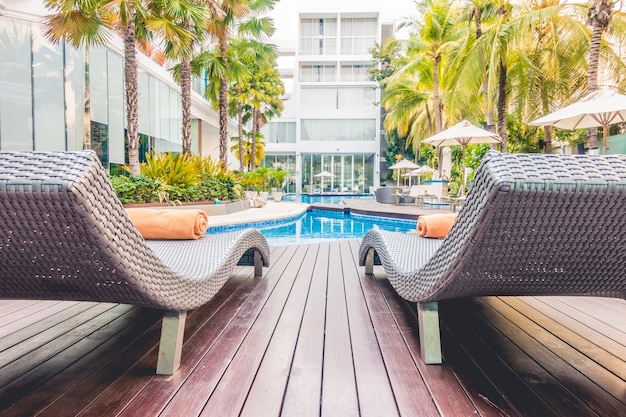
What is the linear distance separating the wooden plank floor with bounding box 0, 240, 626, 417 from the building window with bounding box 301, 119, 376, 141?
2266 cm

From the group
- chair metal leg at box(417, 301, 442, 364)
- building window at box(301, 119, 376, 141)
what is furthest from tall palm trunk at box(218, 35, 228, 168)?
building window at box(301, 119, 376, 141)

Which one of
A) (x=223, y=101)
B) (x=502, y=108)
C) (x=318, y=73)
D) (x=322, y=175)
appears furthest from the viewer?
(x=318, y=73)

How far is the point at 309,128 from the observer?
24375 mm

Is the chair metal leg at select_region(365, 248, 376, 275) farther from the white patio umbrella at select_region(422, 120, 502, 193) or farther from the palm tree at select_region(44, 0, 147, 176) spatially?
the white patio umbrella at select_region(422, 120, 502, 193)

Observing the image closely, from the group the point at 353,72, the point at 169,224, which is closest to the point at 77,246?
the point at 169,224

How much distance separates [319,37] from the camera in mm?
24422

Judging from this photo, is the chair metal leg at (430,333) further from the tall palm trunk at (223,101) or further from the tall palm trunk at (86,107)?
the tall palm trunk at (86,107)

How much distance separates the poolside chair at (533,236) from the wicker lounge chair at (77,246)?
96 centimetres

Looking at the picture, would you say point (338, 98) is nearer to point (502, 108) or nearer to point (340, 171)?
point (340, 171)

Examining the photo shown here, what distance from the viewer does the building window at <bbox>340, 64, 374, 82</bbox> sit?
24266 mm

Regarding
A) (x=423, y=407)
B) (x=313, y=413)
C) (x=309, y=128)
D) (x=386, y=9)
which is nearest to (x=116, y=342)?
(x=313, y=413)

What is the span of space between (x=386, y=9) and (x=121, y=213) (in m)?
27.0

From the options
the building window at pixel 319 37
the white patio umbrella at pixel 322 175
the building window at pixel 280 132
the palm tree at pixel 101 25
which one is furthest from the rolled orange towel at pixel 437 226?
the building window at pixel 319 37

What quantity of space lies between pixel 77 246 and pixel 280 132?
24.5 meters
